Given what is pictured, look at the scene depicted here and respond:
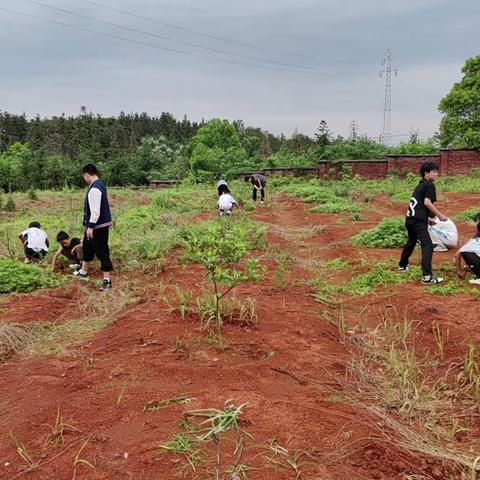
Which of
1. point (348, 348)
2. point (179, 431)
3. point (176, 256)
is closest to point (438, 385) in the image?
point (348, 348)

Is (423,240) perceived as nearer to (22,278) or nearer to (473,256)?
(473,256)

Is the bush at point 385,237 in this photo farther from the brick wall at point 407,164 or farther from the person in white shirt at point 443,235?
the brick wall at point 407,164

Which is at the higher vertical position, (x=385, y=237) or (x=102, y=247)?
(x=102, y=247)

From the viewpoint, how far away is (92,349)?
4602 millimetres

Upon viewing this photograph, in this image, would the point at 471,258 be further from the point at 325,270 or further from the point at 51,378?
the point at 51,378

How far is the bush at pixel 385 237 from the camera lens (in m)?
9.11

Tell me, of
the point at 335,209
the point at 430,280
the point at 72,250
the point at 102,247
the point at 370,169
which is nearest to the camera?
the point at 430,280

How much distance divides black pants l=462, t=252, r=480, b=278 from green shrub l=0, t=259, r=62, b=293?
5.40 metres

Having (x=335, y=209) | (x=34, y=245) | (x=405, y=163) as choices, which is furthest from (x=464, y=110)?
(x=34, y=245)

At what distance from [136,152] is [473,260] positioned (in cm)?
3766

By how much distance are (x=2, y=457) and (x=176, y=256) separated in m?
5.61

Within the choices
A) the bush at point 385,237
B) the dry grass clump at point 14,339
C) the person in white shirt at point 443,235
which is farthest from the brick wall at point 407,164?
the dry grass clump at point 14,339

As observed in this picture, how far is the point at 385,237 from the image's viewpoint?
30.3 feet

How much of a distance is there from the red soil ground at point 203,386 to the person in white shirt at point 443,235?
2513 millimetres
